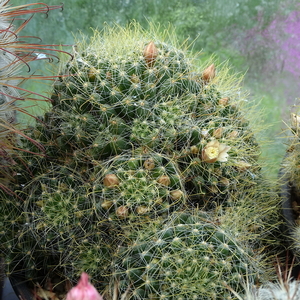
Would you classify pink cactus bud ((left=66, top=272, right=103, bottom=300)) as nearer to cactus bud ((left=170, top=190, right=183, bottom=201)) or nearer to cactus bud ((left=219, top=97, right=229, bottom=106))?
cactus bud ((left=170, top=190, right=183, bottom=201))

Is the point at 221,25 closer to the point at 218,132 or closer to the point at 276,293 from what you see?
the point at 218,132

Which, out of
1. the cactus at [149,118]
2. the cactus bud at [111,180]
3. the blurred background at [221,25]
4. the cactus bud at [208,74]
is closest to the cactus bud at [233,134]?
the cactus at [149,118]

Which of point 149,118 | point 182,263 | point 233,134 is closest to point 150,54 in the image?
point 149,118

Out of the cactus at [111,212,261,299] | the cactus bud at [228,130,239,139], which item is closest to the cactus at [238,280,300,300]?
the cactus at [111,212,261,299]

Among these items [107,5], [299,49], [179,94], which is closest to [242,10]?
[299,49]

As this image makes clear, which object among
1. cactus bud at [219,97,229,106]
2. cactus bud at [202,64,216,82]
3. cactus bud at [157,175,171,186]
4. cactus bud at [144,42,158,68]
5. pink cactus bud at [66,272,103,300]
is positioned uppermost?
cactus bud at [144,42,158,68]

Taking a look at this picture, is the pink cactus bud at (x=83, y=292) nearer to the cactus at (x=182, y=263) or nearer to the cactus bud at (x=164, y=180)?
the cactus at (x=182, y=263)

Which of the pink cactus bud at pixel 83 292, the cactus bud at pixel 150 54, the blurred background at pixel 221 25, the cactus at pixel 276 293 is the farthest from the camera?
the blurred background at pixel 221 25
